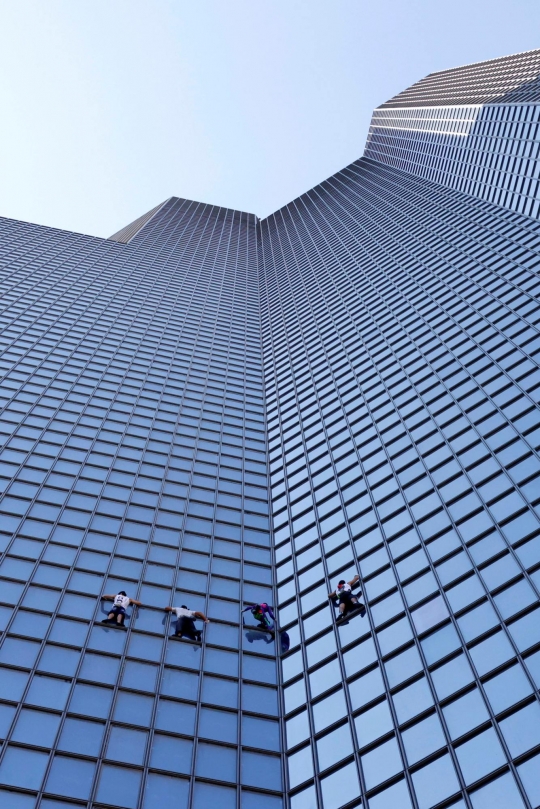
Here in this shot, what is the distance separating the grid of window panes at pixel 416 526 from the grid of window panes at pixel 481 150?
41280 millimetres

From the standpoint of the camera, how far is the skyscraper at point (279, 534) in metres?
22.8

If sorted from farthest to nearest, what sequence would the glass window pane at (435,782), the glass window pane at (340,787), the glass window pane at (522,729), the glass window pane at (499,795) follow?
the glass window pane at (340,787) → the glass window pane at (435,782) → the glass window pane at (522,729) → the glass window pane at (499,795)

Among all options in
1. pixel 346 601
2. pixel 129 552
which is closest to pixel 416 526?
pixel 346 601

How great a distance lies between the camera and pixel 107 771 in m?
22.2

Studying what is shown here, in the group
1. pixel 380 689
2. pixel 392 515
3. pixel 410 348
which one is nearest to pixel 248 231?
pixel 410 348

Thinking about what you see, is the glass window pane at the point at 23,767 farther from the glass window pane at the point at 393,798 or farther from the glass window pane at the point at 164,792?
the glass window pane at the point at 393,798

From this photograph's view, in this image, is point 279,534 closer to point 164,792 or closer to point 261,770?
point 261,770

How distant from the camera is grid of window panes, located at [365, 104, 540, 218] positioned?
110m

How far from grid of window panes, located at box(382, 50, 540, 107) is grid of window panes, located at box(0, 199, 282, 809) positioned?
82579 mm

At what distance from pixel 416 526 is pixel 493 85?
140 meters

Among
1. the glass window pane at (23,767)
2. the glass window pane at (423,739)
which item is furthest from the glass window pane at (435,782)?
the glass window pane at (23,767)

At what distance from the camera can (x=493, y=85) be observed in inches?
5999

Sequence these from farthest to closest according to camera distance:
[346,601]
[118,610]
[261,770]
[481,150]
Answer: [481,150] < [346,601] < [118,610] < [261,770]

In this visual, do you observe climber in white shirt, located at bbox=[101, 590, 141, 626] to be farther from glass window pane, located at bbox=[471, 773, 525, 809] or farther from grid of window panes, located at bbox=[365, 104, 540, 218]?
grid of window panes, located at bbox=[365, 104, 540, 218]
